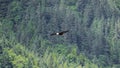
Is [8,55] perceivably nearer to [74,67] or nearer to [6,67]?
[6,67]

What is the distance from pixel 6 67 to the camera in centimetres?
18588

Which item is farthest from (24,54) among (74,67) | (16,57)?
(74,67)

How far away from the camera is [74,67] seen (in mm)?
197125

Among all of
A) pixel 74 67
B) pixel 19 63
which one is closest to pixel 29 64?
pixel 19 63

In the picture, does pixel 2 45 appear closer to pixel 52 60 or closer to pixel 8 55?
pixel 8 55

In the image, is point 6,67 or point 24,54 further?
point 24,54

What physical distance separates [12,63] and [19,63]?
4.16 meters

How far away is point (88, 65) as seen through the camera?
19900 centimetres

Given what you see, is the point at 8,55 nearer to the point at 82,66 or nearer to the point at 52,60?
the point at 52,60

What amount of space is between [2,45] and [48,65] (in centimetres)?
2351

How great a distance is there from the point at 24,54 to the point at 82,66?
23990 millimetres

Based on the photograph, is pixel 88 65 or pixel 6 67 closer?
pixel 6 67

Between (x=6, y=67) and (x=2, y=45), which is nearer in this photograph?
(x=6, y=67)

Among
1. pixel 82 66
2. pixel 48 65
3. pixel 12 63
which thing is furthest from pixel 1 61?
pixel 82 66
